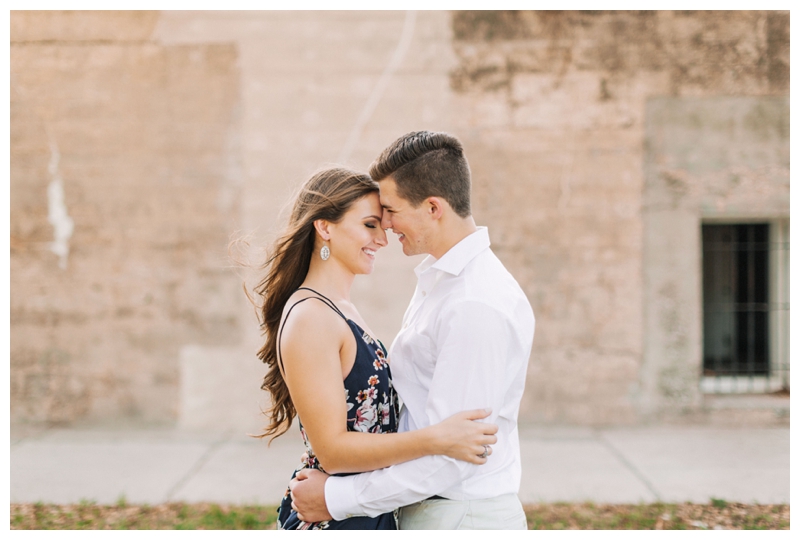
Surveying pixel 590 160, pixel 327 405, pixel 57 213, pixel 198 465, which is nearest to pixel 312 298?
pixel 327 405

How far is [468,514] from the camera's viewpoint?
1.89 meters

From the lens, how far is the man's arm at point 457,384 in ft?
5.85

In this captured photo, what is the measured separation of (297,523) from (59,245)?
16.9ft

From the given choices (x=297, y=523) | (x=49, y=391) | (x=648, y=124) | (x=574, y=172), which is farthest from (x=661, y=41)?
(x=49, y=391)

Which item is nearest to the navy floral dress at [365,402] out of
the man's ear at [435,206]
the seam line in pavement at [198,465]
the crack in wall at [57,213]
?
the man's ear at [435,206]

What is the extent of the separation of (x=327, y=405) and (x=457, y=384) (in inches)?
15.8

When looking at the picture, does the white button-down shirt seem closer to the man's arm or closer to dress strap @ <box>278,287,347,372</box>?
the man's arm

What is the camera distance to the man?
1799 mm

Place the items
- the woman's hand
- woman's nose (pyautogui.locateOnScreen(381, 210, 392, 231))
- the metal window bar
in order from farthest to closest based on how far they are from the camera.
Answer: the metal window bar, woman's nose (pyautogui.locateOnScreen(381, 210, 392, 231)), the woman's hand

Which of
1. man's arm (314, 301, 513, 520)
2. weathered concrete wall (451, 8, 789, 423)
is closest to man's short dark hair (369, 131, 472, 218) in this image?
man's arm (314, 301, 513, 520)

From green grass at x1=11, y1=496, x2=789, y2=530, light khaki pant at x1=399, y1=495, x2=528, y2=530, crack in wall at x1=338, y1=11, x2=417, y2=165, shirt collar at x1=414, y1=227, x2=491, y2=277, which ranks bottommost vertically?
green grass at x1=11, y1=496, x2=789, y2=530

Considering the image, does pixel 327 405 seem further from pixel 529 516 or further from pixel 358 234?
pixel 529 516

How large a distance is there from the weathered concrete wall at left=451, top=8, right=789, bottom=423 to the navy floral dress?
4144 millimetres

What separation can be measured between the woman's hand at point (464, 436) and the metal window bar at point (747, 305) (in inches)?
210
